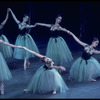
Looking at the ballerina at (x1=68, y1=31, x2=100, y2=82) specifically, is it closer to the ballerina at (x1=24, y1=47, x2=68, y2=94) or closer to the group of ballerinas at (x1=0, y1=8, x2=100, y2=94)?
the group of ballerinas at (x1=0, y1=8, x2=100, y2=94)

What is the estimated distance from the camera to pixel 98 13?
38.7 feet

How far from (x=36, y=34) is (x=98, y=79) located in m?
6.56

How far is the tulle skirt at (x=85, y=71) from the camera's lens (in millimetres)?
5992

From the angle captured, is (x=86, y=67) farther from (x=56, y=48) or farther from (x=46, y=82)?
(x=46, y=82)

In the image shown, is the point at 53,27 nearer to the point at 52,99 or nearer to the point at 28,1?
the point at 52,99

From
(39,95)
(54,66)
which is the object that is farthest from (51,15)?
(39,95)

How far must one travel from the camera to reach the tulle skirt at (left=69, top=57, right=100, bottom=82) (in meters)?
5.99

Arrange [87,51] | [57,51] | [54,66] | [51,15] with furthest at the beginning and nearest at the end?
[51,15]
[57,51]
[87,51]
[54,66]

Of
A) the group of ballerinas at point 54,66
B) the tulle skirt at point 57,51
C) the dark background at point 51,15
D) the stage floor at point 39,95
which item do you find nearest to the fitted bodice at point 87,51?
the group of ballerinas at point 54,66

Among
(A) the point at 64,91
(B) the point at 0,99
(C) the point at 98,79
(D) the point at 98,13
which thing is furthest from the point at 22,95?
(D) the point at 98,13

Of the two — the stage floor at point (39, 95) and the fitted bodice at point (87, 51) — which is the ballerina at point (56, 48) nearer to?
the stage floor at point (39, 95)

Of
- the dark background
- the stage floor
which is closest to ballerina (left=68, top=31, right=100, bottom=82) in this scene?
the stage floor

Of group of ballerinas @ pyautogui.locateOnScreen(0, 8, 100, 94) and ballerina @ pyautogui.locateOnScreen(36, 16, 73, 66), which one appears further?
ballerina @ pyautogui.locateOnScreen(36, 16, 73, 66)

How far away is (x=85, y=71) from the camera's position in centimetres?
598
